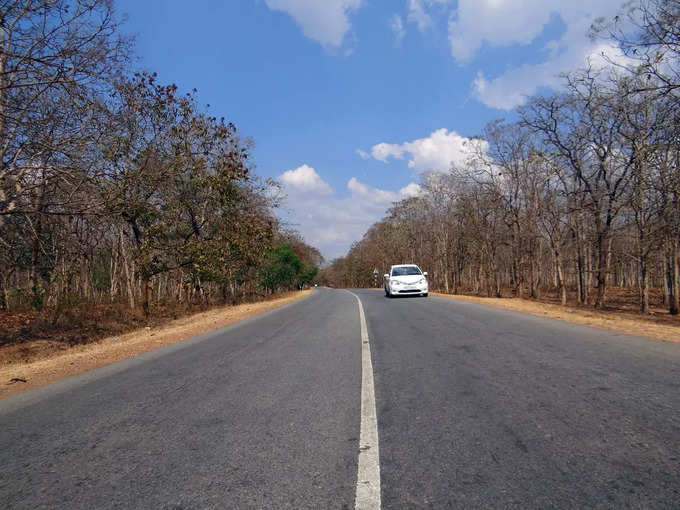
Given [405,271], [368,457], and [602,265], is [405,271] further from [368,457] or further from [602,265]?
[368,457]

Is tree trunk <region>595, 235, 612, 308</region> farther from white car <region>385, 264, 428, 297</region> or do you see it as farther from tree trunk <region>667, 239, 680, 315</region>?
white car <region>385, 264, 428, 297</region>

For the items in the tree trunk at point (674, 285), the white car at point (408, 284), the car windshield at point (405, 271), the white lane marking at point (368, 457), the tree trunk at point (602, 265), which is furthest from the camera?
the car windshield at point (405, 271)

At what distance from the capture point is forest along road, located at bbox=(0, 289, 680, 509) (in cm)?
235

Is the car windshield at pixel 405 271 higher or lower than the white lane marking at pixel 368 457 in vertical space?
higher

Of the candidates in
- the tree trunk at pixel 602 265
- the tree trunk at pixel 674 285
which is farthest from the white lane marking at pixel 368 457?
the tree trunk at pixel 602 265

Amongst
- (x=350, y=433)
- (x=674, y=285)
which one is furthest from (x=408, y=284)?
(x=350, y=433)

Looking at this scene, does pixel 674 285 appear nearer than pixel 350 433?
No

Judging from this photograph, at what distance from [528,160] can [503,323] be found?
20213 mm

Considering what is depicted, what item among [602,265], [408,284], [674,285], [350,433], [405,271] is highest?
[602,265]

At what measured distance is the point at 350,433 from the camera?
3.21 metres

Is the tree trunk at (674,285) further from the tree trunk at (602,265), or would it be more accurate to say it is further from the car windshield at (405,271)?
the car windshield at (405,271)

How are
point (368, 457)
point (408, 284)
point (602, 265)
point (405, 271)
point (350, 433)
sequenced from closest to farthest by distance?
point (368, 457) < point (350, 433) < point (408, 284) < point (405, 271) < point (602, 265)

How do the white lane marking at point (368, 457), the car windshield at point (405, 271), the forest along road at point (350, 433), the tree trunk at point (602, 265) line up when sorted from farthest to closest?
the car windshield at point (405, 271) → the tree trunk at point (602, 265) → the forest along road at point (350, 433) → the white lane marking at point (368, 457)

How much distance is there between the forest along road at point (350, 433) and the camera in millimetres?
2354
